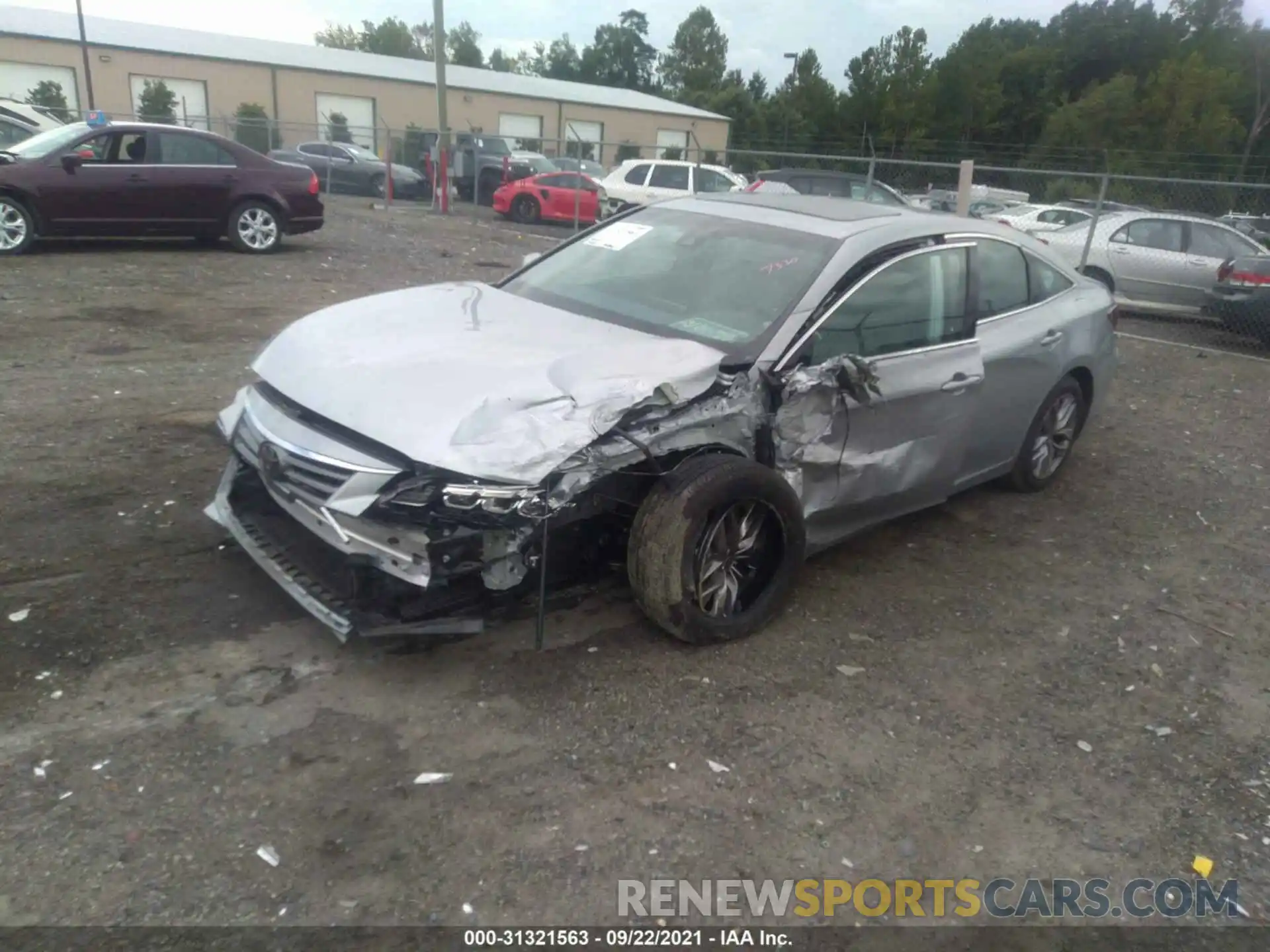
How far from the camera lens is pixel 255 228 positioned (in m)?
12.7

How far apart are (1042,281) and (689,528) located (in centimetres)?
318

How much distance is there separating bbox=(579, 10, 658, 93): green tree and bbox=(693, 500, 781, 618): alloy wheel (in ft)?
296

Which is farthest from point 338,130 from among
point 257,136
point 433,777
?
point 433,777

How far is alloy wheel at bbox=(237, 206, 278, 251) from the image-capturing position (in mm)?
12625

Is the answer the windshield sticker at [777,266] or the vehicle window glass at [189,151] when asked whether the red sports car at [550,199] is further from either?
the windshield sticker at [777,266]

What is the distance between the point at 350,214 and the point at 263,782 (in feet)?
59.8

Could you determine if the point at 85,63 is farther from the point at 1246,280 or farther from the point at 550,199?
the point at 1246,280

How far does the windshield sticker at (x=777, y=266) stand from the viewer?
442 cm

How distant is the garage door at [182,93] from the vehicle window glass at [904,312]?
38.1 metres

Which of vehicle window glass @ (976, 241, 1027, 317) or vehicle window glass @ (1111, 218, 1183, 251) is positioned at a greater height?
vehicle window glass @ (976, 241, 1027, 317)

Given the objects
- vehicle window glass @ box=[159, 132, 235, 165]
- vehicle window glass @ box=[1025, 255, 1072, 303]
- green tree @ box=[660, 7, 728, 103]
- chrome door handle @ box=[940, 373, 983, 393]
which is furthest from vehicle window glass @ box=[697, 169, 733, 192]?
green tree @ box=[660, 7, 728, 103]

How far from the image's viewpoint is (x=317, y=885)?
104 inches

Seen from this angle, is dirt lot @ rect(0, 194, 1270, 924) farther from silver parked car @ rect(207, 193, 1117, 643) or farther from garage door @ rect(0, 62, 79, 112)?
garage door @ rect(0, 62, 79, 112)

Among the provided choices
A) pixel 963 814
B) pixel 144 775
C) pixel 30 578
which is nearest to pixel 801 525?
pixel 963 814
